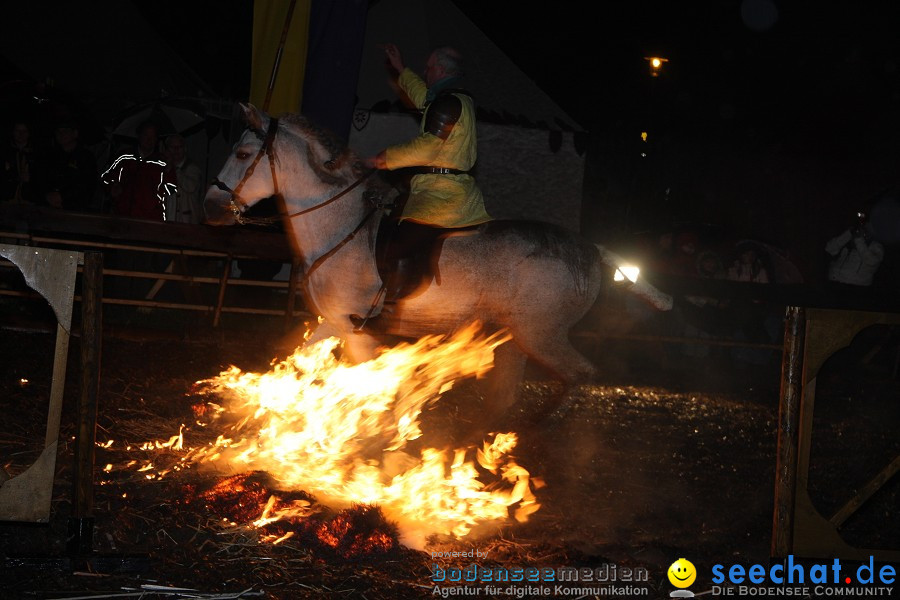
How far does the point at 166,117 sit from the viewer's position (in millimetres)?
12320

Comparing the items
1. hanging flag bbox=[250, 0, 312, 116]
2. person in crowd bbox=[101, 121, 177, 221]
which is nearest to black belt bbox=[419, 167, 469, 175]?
hanging flag bbox=[250, 0, 312, 116]

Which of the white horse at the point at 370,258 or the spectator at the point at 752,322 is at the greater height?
the spectator at the point at 752,322

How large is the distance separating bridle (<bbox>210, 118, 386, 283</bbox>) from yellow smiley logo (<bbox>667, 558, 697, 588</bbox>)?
3346mm

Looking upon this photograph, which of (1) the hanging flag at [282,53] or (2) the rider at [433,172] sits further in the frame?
(1) the hanging flag at [282,53]

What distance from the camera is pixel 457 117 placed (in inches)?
234

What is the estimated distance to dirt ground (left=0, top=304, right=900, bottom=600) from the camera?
13.7 ft

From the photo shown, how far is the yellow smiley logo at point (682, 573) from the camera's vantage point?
4.50m

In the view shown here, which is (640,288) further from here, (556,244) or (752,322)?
(752,322)

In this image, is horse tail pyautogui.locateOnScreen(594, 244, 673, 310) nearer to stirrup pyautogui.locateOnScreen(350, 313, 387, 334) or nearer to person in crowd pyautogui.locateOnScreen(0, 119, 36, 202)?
stirrup pyautogui.locateOnScreen(350, 313, 387, 334)

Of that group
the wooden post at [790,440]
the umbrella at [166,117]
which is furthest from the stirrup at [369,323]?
the umbrella at [166,117]

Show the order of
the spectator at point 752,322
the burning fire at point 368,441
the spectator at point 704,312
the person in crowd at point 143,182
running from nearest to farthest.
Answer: the burning fire at point 368,441 < the person in crowd at point 143,182 < the spectator at point 704,312 < the spectator at point 752,322

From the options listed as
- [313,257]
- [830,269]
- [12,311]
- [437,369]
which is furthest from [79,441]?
→ [830,269]

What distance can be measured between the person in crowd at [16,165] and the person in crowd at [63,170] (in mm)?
150

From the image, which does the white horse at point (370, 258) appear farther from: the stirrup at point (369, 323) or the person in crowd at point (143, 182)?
the person in crowd at point (143, 182)
